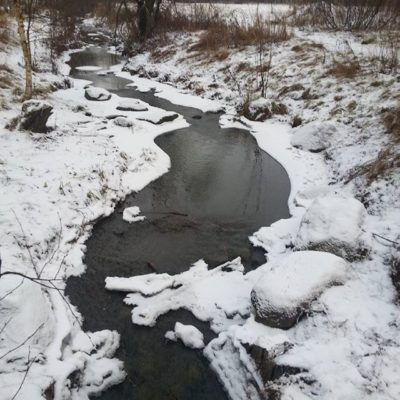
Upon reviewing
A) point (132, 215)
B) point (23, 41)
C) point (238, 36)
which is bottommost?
point (132, 215)

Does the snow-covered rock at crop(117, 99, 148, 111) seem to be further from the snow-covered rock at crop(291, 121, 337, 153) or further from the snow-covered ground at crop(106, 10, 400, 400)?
the snow-covered rock at crop(291, 121, 337, 153)

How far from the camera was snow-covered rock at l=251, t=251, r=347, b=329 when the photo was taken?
396cm

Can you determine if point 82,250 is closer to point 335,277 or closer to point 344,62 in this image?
point 335,277

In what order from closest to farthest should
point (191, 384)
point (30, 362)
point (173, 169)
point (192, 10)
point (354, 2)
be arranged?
point (30, 362), point (191, 384), point (173, 169), point (354, 2), point (192, 10)

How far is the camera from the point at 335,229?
4969mm

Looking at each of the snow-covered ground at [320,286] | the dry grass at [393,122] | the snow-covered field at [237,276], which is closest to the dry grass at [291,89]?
the snow-covered ground at [320,286]

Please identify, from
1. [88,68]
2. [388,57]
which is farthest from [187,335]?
[88,68]

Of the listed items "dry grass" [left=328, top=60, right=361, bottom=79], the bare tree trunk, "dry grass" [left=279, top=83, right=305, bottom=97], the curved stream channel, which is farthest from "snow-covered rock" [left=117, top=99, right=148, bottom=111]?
"dry grass" [left=328, top=60, right=361, bottom=79]

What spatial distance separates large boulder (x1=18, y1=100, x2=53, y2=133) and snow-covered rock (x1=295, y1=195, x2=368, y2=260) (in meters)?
5.63

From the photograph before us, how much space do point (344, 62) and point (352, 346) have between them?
33.5ft

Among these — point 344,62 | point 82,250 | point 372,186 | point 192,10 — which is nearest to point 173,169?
point 82,250

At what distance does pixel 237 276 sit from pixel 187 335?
48.3 inches

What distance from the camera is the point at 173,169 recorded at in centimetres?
796

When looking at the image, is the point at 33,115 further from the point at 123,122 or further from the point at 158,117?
the point at 158,117
